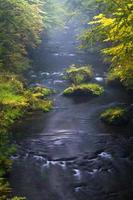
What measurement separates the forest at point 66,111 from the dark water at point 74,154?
0.12 ft

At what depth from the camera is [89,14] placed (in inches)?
1564

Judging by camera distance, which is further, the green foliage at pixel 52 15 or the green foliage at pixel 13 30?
the green foliage at pixel 52 15

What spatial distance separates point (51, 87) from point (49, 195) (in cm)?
1455

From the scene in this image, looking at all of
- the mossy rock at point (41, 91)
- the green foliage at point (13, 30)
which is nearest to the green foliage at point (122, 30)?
the mossy rock at point (41, 91)

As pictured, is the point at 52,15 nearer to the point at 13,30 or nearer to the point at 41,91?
the point at 13,30

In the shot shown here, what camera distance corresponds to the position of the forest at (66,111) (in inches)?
483

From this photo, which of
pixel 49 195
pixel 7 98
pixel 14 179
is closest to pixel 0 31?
pixel 7 98

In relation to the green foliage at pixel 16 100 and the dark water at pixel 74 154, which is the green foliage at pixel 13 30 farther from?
the dark water at pixel 74 154

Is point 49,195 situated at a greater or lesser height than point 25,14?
lesser

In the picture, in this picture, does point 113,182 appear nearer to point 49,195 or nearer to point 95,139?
point 49,195

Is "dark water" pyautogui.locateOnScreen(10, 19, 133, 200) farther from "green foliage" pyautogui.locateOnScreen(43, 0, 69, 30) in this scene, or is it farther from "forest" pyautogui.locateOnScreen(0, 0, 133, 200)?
"green foliage" pyautogui.locateOnScreen(43, 0, 69, 30)

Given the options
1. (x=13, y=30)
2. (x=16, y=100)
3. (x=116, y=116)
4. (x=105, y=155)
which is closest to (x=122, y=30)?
(x=105, y=155)

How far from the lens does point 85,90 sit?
23594 mm

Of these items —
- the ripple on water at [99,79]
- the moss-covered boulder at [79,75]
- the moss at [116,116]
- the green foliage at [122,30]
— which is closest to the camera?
the green foliage at [122,30]
